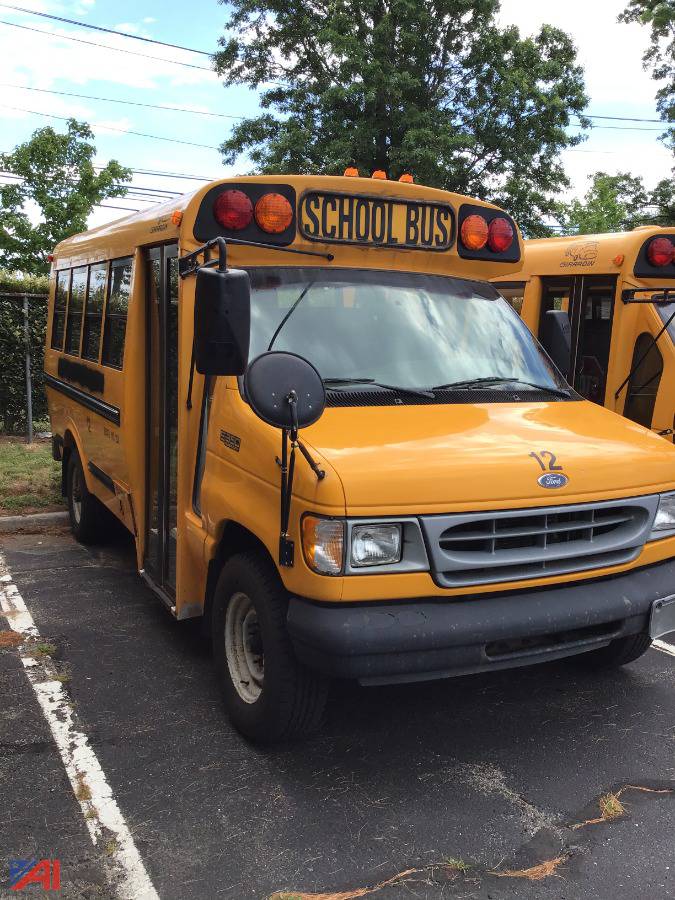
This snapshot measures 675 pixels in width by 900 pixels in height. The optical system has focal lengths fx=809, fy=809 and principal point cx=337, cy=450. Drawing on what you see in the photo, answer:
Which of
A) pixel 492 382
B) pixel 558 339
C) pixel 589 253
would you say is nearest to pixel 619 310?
pixel 589 253

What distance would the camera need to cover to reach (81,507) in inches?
273

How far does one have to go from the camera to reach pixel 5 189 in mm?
23188

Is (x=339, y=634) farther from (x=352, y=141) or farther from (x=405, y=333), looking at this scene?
(x=352, y=141)

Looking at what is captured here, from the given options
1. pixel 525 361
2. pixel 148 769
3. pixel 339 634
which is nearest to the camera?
pixel 339 634

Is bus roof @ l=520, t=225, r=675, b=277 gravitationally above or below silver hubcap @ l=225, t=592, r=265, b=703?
above

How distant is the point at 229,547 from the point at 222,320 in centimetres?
126

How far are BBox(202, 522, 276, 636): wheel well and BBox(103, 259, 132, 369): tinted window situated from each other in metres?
1.73

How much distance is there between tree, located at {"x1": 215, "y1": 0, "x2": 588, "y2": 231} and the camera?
20.2 m

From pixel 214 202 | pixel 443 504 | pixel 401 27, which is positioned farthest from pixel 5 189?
pixel 443 504

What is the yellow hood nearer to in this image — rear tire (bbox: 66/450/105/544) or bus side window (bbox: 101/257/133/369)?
bus side window (bbox: 101/257/133/369)

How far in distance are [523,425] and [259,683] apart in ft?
5.45

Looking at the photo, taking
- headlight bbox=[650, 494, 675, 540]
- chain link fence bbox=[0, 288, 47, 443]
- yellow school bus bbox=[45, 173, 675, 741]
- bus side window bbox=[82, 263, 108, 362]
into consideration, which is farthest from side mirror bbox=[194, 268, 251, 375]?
chain link fence bbox=[0, 288, 47, 443]

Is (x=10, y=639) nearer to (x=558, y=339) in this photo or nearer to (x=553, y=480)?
(x=553, y=480)

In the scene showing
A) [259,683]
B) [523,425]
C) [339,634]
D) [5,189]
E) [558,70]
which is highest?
[558,70]
